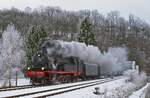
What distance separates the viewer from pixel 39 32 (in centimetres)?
7888

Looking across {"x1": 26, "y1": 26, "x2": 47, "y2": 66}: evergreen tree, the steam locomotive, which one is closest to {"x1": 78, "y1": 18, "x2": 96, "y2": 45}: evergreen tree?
{"x1": 26, "y1": 26, "x2": 47, "y2": 66}: evergreen tree

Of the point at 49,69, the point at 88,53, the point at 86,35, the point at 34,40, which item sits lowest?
the point at 49,69

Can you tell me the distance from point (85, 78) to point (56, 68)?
1619 cm

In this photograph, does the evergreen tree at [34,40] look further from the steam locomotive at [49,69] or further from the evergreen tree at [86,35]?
the steam locomotive at [49,69]

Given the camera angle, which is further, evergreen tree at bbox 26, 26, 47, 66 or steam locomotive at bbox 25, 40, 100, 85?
evergreen tree at bbox 26, 26, 47, 66

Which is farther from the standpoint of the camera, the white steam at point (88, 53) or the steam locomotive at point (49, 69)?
the white steam at point (88, 53)

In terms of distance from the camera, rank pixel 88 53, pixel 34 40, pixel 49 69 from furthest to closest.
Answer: pixel 34 40, pixel 88 53, pixel 49 69

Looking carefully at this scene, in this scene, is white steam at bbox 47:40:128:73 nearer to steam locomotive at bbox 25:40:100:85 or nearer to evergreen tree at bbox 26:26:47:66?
steam locomotive at bbox 25:40:100:85

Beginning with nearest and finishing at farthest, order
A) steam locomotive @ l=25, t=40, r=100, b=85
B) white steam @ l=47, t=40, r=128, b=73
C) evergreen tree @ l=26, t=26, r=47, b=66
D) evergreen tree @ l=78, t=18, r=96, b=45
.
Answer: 1. steam locomotive @ l=25, t=40, r=100, b=85
2. white steam @ l=47, t=40, r=128, b=73
3. evergreen tree @ l=26, t=26, r=47, b=66
4. evergreen tree @ l=78, t=18, r=96, b=45

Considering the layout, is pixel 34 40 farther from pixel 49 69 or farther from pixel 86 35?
pixel 49 69

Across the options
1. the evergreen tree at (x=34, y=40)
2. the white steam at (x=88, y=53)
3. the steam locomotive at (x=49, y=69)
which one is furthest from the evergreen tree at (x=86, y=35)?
the steam locomotive at (x=49, y=69)

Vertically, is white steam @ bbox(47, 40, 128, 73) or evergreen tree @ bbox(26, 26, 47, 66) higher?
evergreen tree @ bbox(26, 26, 47, 66)

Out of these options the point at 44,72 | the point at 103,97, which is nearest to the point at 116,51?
the point at 44,72

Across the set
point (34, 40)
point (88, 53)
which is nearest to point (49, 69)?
point (88, 53)
